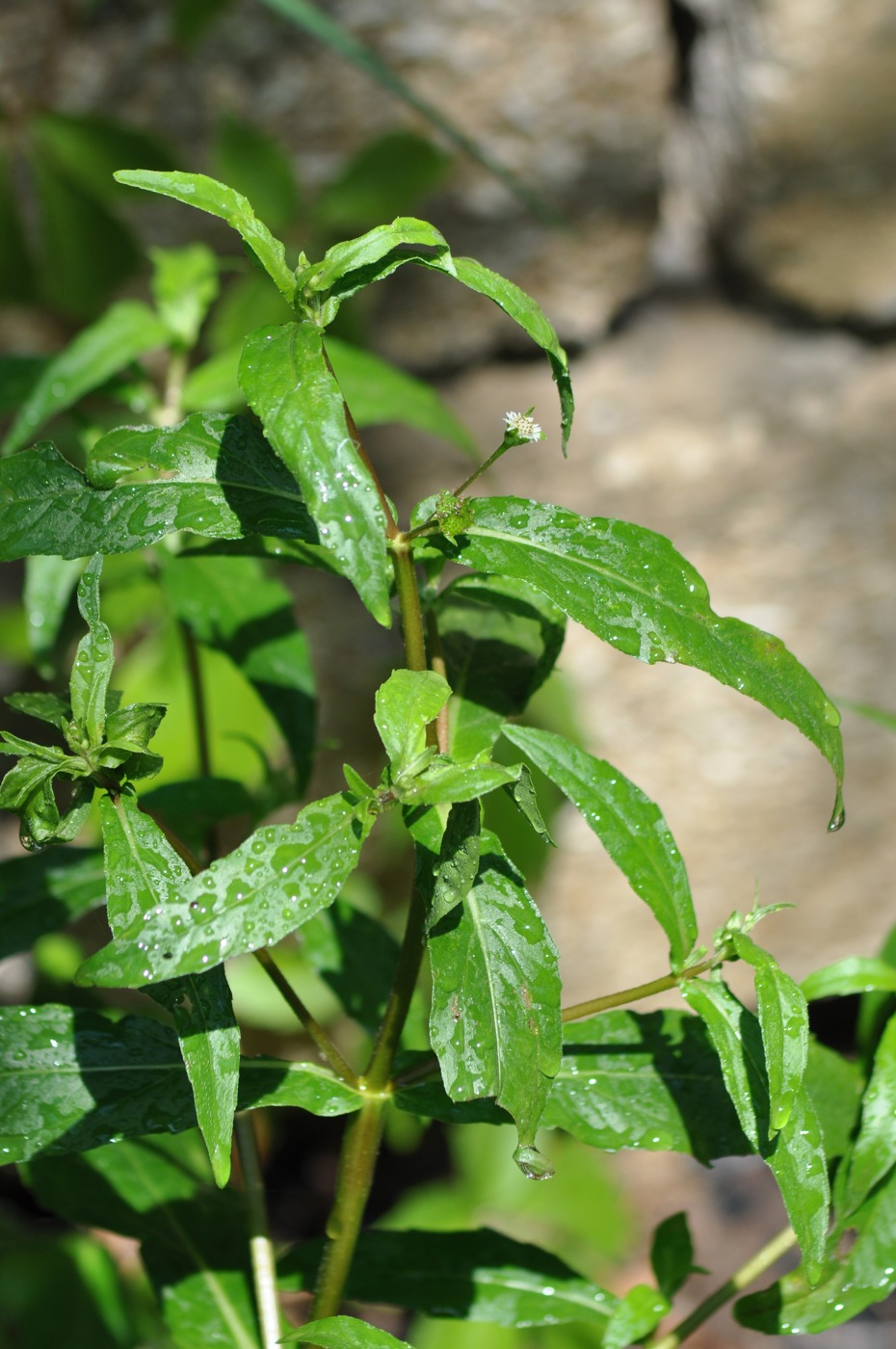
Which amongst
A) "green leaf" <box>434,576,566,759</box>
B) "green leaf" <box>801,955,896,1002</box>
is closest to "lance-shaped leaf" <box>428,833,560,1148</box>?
"green leaf" <box>434,576,566,759</box>

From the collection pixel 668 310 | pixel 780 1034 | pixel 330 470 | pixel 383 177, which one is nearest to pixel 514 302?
pixel 330 470

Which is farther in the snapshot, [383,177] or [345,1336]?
[383,177]

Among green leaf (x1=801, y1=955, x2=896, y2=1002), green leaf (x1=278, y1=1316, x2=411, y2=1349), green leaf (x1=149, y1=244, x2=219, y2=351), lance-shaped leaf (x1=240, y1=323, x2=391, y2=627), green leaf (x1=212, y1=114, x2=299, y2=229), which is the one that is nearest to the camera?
lance-shaped leaf (x1=240, y1=323, x2=391, y2=627)

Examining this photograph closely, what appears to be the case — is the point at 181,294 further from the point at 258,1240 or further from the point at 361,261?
the point at 258,1240

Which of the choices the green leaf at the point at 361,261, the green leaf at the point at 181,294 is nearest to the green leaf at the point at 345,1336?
the green leaf at the point at 361,261

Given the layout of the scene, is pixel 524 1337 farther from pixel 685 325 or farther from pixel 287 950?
pixel 685 325

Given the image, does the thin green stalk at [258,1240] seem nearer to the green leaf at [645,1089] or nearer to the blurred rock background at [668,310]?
the green leaf at [645,1089]

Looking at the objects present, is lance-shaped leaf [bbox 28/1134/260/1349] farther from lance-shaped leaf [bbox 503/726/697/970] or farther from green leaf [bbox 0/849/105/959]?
lance-shaped leaf [bbox 503/726/697/970]
